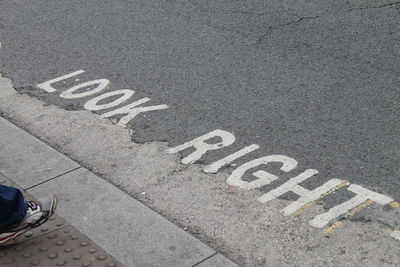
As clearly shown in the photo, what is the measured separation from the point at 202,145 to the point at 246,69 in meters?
1.48

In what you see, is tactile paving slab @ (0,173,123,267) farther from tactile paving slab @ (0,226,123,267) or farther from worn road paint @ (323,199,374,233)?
worn road paint @ (323,199,374,233)

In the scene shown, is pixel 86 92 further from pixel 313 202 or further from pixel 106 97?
pixel 313 202

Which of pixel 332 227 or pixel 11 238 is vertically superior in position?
pixel 332 227

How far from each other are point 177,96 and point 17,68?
1.85 m

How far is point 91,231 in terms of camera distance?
14.5 feet

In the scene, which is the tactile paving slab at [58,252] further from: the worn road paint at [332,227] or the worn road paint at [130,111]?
the worn road paint at [130,111]

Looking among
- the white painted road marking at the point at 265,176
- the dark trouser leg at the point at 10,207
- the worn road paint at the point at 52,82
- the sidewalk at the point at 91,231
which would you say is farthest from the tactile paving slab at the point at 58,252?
the worn road paint at the point at 52,82

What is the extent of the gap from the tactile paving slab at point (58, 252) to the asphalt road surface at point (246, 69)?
125cm

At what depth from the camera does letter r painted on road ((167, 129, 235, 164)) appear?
531 centimetres

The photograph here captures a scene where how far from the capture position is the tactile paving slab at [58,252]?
4137mm

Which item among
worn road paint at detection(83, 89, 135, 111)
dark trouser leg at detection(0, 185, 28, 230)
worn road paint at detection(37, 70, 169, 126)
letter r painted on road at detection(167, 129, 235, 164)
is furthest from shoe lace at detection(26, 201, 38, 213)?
worn road paint at detection(83, 89, 135, 111)

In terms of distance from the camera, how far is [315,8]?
26.6ft

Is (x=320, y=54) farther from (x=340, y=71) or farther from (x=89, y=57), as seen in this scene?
(x=89, y=57)

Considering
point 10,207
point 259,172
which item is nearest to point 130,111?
point 259,172
